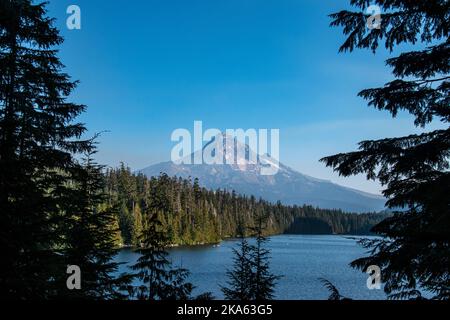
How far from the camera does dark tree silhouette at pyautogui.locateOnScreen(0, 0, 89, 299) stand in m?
7.63

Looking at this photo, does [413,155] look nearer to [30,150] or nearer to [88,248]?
[30,150]

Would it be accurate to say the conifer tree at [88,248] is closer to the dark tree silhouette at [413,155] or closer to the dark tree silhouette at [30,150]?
the dark tree silhouette at [30,150]

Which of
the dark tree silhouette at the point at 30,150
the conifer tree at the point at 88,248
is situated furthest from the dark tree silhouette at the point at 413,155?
the conifer tree at the point at 88,248

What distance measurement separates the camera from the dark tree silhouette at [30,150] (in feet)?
25.0

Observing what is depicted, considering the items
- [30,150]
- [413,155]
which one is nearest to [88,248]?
[30,150]

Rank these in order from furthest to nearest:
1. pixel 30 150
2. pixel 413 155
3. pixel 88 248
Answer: pixel 88 248, pixel 30 150, pixel 413 155

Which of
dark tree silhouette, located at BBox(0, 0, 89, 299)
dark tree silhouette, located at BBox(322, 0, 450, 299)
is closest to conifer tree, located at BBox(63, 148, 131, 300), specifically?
dark tree silhouette, located at BBox(0, 0, 89, 299)

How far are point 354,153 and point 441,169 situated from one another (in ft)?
6.20

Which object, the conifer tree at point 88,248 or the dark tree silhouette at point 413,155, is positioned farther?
the conifer tree at point 88,248

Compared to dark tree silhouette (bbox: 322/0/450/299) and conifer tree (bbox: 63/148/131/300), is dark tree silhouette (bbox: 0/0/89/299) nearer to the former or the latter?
conifer tree (bbox: 63/148/131/300)

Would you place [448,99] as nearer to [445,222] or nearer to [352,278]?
[445,222]

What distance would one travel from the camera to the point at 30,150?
10.5 metres

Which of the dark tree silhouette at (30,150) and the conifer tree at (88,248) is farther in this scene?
the conifer tree at (88,248)
